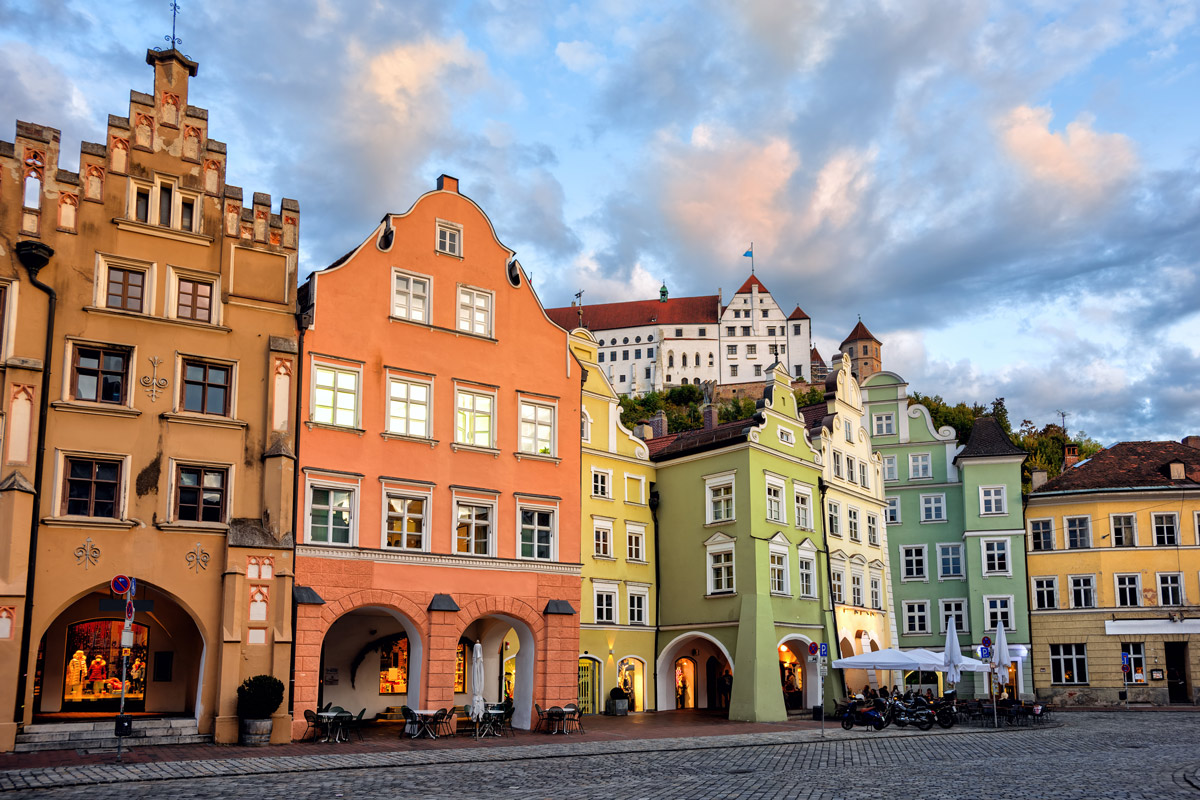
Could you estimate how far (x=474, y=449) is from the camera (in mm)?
32438

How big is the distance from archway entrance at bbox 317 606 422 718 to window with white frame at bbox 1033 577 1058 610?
113ft

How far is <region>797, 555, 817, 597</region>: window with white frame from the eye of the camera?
144 feet

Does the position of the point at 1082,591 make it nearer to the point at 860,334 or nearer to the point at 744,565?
the point at 744,565

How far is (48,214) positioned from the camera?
2634 cm

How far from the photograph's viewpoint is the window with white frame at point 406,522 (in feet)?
99.7

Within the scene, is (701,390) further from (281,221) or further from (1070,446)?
(281,221)

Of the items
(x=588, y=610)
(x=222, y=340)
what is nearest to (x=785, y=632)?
(x=588, y=610)

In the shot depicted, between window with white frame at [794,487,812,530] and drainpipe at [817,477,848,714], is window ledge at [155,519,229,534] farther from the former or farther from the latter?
drainpipe at [817,477,848,714]

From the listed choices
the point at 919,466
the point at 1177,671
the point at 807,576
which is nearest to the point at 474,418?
the point at 807,576

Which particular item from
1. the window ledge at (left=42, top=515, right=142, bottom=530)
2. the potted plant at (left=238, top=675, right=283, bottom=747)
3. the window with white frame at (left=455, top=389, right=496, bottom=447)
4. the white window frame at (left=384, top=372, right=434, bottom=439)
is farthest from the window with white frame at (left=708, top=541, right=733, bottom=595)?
the window ledge at (left=42, top=515, right=142, bottom=530)

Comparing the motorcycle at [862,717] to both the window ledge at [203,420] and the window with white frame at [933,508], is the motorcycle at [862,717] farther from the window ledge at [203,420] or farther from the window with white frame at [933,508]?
the window with white frame at [933,508]

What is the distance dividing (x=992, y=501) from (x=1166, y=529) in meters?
7.99

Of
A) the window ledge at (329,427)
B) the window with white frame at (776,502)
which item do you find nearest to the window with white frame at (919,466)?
the window with white frame at (776,502)

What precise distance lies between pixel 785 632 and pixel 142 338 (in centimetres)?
2549
